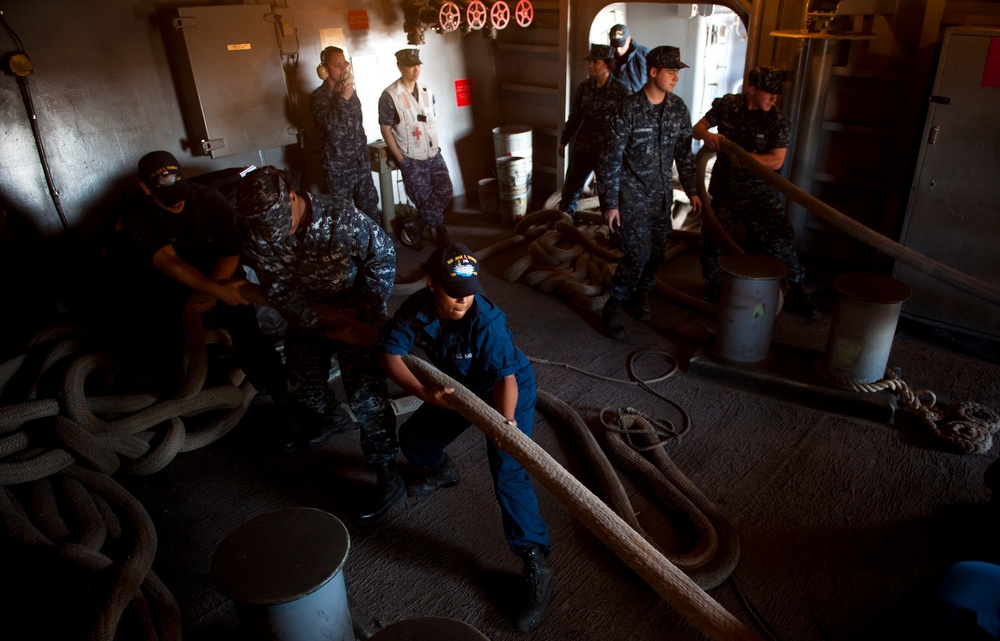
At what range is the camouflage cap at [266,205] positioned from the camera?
120 inches

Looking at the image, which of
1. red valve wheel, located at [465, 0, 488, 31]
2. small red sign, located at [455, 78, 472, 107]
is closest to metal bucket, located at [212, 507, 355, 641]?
red valve wheel, located at [465, 0, 488, 31]

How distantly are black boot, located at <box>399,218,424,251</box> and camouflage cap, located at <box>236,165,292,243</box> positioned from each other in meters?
4.24

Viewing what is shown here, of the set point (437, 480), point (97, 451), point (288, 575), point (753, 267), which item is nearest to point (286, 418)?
point (97, 451)

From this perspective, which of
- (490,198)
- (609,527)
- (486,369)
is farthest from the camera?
(490,198)

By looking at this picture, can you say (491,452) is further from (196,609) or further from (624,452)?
(196,609)

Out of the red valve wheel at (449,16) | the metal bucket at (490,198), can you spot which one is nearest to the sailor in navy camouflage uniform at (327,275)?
the red valve wheel at (449,16)

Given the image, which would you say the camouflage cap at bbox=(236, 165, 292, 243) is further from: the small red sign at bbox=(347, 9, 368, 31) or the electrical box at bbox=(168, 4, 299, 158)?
the small red sign at bbox=(347, 9, 368, 31)

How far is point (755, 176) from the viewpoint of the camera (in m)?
5.16

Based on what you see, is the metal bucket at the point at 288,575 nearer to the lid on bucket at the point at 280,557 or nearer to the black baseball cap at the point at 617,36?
the lid on bucket at the point at 280,557

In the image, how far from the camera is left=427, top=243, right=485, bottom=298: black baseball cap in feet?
8.62

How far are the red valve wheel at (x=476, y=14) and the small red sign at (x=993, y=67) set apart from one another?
477 cm

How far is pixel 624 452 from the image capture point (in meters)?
3.88

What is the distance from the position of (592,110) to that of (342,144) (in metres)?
2.49

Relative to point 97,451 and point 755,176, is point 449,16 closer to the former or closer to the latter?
point 755,176
